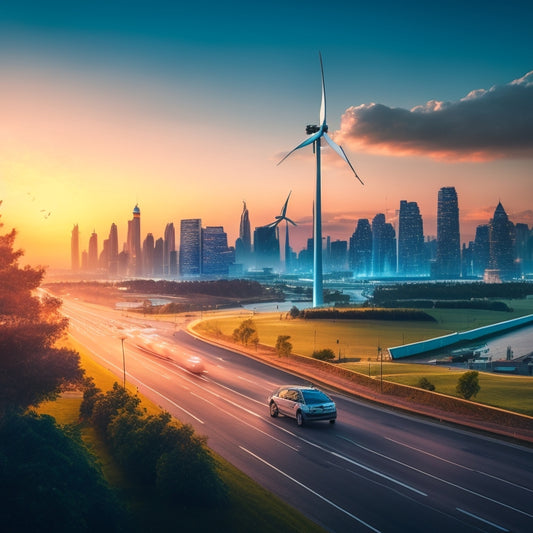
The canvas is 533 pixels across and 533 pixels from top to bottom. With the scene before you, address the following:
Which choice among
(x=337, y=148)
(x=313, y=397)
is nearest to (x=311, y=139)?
(x=337, y=148)

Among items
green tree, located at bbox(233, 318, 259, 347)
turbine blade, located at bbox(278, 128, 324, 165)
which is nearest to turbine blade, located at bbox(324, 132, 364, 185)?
turbine blade, located at bbox(278, 128, 324, 165)

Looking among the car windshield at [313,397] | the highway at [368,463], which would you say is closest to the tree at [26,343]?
the highway at [368,463]

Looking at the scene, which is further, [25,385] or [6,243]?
[6,243]

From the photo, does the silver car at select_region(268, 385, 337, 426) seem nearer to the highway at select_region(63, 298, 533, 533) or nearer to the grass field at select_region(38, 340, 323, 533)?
the highway at select_region(63, 298, 533, 533)

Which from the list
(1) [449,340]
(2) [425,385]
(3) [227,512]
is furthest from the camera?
(1) [449,340]

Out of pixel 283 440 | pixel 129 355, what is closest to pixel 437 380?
pixel 283 440

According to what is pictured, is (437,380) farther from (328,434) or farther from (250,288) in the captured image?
(250,288)

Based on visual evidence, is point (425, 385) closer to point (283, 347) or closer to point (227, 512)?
point (283, 347)
